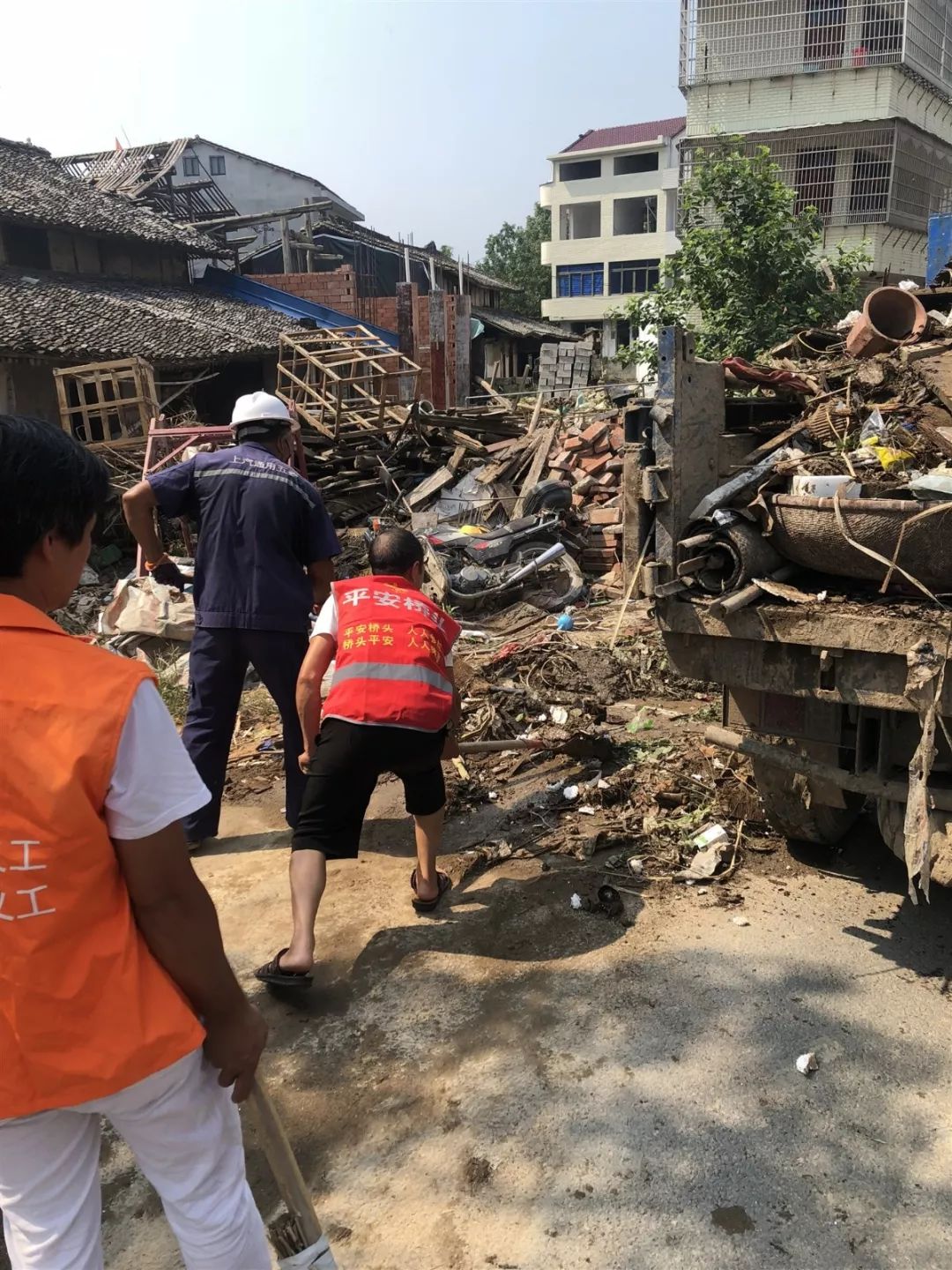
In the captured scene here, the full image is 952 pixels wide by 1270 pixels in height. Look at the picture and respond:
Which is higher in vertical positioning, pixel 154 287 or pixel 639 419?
pixel 154 287

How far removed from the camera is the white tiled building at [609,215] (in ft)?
128

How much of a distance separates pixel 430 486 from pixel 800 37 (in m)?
13.7

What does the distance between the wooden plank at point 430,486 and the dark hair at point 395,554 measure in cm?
841

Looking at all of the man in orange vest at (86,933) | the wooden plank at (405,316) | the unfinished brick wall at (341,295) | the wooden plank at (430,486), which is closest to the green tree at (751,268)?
the wooden plank at (430,486)

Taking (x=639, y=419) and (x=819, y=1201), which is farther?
(x=639, y=419)

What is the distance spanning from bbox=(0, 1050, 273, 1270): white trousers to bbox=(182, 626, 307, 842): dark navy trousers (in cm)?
241

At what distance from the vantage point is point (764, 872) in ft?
11.8

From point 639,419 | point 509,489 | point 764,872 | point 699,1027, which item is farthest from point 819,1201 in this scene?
point 509,489

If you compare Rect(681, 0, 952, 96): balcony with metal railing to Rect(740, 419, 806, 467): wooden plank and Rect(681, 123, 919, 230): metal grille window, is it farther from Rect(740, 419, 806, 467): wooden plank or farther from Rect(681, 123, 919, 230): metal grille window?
Rect(740, 419, 806, 467): wooden plank

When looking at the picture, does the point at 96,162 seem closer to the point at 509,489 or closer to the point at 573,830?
the point at 509,489

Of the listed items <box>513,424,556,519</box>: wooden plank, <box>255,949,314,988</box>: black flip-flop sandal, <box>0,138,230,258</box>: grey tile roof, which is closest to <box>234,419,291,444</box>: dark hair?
<box>255,949,314,988</box>: black flip-flop sandal

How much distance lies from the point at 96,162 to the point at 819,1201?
3902cm

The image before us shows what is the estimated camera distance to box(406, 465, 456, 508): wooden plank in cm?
1173

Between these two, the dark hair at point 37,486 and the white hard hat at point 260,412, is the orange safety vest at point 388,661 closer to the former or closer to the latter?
the white hard hat at point 260,412
